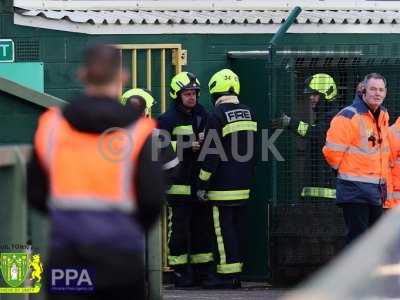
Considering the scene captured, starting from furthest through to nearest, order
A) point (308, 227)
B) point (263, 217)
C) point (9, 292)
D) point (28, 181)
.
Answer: point (263, 217) < point (308, 227) < point (9, 292) < point (28, 181)

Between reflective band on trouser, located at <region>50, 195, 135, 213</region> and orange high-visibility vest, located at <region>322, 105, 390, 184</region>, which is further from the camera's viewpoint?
orange high-visibility vest, located at <region>322, 105, 390, 184</region>

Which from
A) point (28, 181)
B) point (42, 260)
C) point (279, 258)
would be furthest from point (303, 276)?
point (28, 181)

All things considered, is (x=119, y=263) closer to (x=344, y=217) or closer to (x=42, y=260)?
(x=42, y=260)

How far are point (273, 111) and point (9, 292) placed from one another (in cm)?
438

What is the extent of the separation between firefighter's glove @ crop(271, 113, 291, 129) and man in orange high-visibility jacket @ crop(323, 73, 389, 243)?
1091 mm

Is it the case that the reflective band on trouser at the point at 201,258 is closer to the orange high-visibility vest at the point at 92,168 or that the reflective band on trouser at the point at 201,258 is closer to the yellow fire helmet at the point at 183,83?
the yellow fire helmet at the point at 183,83

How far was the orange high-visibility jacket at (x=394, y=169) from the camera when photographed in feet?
35.3

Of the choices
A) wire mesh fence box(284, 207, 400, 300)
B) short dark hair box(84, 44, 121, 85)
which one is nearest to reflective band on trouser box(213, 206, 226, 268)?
short dark hair box(84, 44, 121, 85)

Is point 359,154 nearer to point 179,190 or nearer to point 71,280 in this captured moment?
point 179,190

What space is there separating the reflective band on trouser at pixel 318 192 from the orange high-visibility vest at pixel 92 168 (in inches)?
245

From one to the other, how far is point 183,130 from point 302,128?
3.57 ft

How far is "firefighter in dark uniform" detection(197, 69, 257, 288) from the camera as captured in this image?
1138cm

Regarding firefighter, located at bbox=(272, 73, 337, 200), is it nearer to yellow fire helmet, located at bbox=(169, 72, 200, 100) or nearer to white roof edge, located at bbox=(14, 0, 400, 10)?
yellow fire helmet, located at bbox=(169, 72, 200, 100)

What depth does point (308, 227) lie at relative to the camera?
1146 cm
